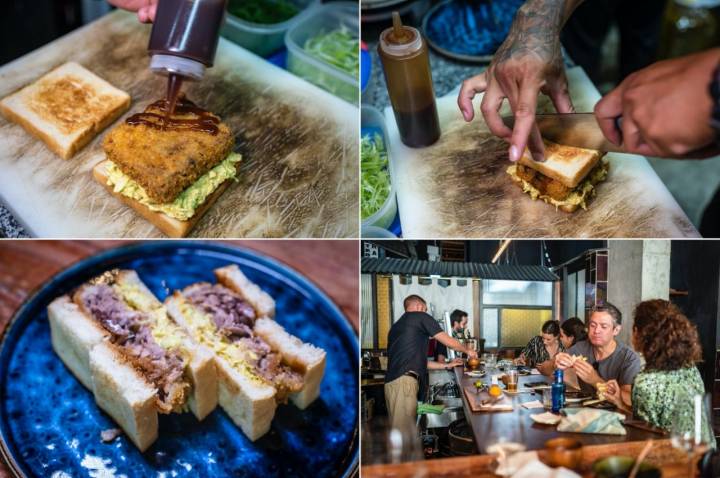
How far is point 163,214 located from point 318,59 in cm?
83

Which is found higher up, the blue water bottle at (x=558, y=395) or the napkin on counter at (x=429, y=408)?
the blue water bottle at (x=558, y=395)

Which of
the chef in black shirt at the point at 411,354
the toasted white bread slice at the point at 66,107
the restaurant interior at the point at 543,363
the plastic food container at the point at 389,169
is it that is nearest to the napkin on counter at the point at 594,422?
the restaurant interior at the point at 543,363

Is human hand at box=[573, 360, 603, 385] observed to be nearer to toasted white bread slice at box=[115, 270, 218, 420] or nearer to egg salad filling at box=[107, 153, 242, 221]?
toasted white bread slice at box=[115, 270, 218, 420]

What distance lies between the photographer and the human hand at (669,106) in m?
1.31

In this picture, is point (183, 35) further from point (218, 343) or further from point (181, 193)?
point (218, 343)

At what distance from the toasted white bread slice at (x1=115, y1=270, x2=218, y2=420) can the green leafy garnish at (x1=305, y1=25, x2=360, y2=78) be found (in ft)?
3.34

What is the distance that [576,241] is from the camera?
1.78 m

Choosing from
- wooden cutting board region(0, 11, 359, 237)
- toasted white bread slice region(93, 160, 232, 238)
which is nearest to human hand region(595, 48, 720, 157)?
wooden cutting board region(0, 11, 359, 237)

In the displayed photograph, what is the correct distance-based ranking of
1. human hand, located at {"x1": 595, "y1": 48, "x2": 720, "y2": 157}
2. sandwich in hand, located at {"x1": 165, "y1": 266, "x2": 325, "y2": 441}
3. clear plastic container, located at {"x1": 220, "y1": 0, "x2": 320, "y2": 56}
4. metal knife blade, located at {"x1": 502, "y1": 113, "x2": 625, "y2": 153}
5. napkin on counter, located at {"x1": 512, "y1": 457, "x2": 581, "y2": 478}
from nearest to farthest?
human hand, located at {"x1": 595, "y1": 48, "x2": 720, "y2": 157}
napkin on counter, located at {"x1": 512, "y1": 457, "x2": 581, "y2": 478}
sandwich in hand, located at {"x1": 165, "y1": 266, "x2": 325, "y2": 441}
metal knife blade, located at {"x1": 502, "y1": 113, "x2": 625, "y2": 153}
clear plastic container, located at {"x1": 220, "y1": 0, "x2": 320, "y2": 56}

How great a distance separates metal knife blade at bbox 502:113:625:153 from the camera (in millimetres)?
1754

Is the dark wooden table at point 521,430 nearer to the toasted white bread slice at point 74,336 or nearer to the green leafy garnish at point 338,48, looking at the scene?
the toasted white bread slice at point 74,336

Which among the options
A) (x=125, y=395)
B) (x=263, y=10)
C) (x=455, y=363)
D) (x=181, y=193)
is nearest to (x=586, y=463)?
(x=455, y=363)

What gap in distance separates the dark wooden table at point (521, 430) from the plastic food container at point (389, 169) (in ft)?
1.77

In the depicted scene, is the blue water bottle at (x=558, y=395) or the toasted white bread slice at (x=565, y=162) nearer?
the blue water bottle at (x=558, y=395)
